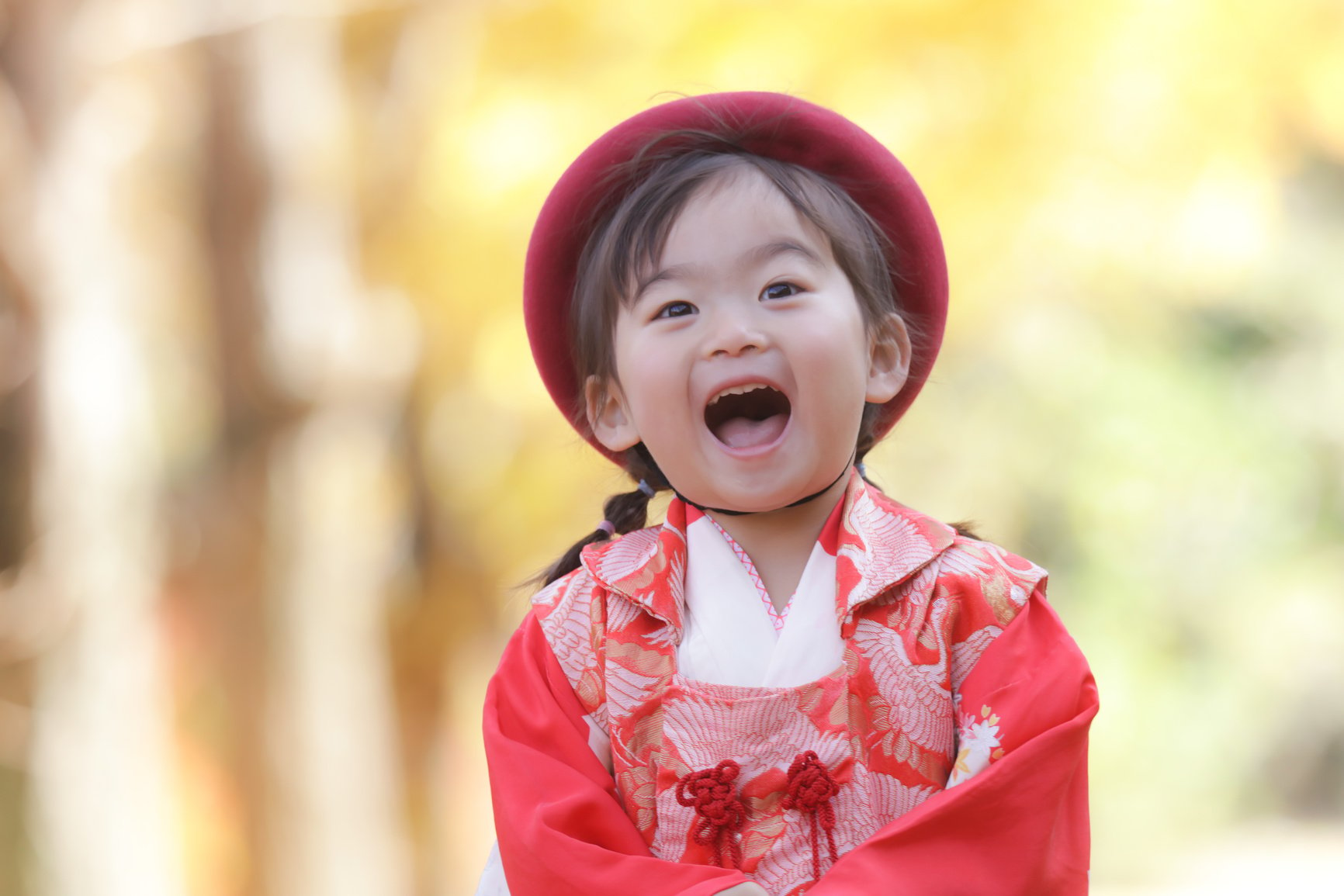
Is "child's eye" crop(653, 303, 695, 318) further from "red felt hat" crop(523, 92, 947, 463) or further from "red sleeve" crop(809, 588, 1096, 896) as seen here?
"red sleeve" crop(809, 588, 1096, 896)

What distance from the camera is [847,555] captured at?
1449mm

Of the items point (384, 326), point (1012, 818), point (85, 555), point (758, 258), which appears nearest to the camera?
point (1012, 818)

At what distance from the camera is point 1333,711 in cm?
685

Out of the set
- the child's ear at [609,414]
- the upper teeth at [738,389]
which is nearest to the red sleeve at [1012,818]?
the upper teeth at [738,389]

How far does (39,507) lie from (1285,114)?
4565 mm

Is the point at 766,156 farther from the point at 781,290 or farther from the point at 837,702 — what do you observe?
the point at 837,702

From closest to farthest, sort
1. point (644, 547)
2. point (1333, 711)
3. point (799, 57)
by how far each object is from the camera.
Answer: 1. point (644, 547)
2. point (799, 57)
3. point (1333, 711)

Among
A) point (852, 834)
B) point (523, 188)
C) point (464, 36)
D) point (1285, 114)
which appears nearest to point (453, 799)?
point (523, 188)

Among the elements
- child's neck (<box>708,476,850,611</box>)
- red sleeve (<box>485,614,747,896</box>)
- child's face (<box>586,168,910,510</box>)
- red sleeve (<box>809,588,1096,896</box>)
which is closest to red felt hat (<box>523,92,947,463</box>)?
child's face (<box>586,168,910,510</box>)

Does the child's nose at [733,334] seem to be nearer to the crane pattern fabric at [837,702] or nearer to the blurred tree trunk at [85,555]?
the crane pattern fabric at [837,702]

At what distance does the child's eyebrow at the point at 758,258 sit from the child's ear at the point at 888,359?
137mm

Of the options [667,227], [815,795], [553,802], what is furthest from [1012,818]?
[667,227]

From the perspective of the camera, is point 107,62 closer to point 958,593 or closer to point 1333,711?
point 958,593

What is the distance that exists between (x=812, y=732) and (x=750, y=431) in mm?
314
